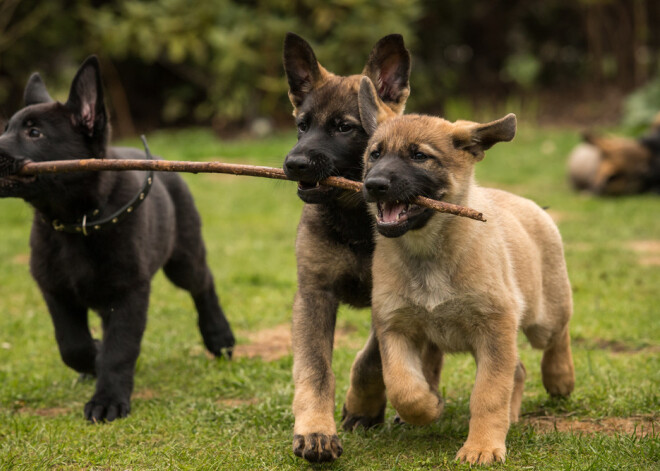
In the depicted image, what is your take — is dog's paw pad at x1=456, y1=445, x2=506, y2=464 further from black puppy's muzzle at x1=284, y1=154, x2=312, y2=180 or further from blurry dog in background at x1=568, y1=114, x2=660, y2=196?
blurry dog in background at x1=568, y1=114, x2=660, y2=196

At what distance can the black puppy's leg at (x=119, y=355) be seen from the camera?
477 cm

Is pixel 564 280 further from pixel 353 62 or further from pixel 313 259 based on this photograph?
pixel 353 62

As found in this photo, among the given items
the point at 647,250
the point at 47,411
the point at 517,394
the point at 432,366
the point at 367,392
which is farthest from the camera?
the point at 647,250

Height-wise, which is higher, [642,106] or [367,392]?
[642,106]

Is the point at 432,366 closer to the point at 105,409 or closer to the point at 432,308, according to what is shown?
the point at 432,308

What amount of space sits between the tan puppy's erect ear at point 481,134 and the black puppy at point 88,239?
201 centimetres

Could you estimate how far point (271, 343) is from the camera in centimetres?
636

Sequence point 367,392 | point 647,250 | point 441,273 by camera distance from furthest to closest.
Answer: point 647,250 → point 367,392 → point 441,273

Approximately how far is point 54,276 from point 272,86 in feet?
42.4

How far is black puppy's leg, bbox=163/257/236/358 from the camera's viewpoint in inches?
235

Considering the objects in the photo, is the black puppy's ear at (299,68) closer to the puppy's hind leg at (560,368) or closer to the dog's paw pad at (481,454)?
the puppy's hind leg at (560,368)

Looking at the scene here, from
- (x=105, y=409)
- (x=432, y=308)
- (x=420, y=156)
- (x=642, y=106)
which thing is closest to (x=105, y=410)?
(x=105, y=409)

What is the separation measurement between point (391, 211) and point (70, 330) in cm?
229

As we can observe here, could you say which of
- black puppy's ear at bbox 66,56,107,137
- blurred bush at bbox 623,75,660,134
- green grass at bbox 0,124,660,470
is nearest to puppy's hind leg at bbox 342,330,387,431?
green grass at bbox 0,124,660,470
